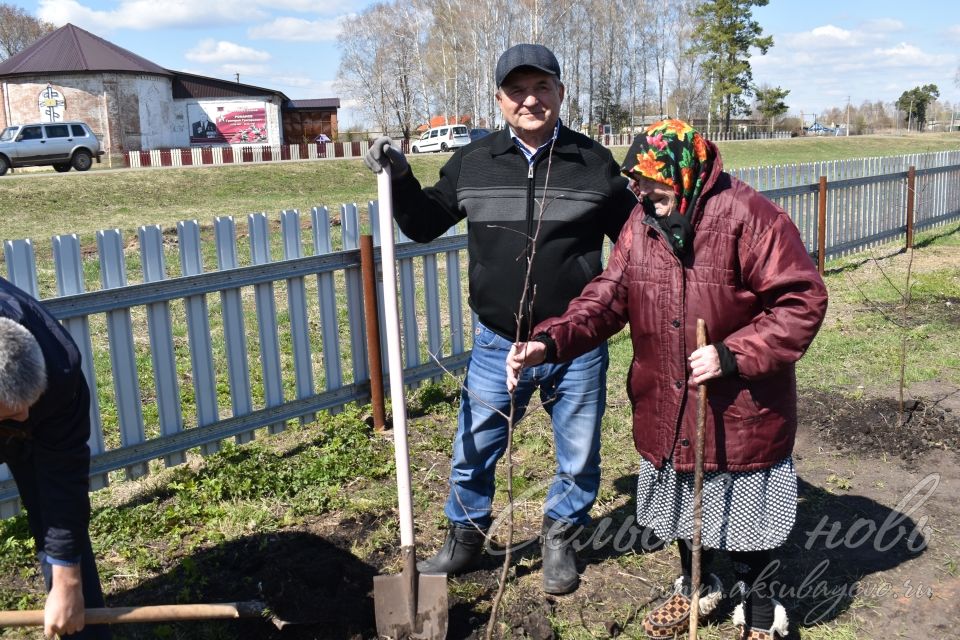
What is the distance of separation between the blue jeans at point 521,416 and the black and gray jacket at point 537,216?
0.17 metres

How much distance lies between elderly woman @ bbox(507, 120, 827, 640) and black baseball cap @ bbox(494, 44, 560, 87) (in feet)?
1.93

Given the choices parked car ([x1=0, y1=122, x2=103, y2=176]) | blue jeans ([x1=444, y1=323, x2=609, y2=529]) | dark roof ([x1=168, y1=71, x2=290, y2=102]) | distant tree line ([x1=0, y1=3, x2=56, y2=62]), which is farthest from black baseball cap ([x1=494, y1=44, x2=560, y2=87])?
distant tree line ([x1=0, y1=3, x2=56, y2=62])

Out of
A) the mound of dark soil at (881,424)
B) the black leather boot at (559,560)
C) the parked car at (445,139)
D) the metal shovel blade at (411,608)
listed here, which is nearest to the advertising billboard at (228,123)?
the parked car at (445,139)

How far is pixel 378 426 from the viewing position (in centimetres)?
518

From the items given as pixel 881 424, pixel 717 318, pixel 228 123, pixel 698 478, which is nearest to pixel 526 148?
pixel 717 318

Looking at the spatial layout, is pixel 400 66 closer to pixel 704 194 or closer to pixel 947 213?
pixel 947 213

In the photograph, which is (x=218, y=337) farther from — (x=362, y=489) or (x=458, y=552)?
(x=458, y=552)

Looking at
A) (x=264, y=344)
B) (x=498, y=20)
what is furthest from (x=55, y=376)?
(x=498, y=20)

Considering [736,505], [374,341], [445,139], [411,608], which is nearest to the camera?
[736,505]

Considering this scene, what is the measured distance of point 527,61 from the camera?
303 centimetres

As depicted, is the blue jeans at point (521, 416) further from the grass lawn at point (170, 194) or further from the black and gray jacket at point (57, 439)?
the grass lawn at point (170, 194)

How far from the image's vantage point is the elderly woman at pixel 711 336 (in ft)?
8.37

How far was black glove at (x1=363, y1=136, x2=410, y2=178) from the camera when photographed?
306 cm

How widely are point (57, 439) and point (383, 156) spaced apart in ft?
4.64
